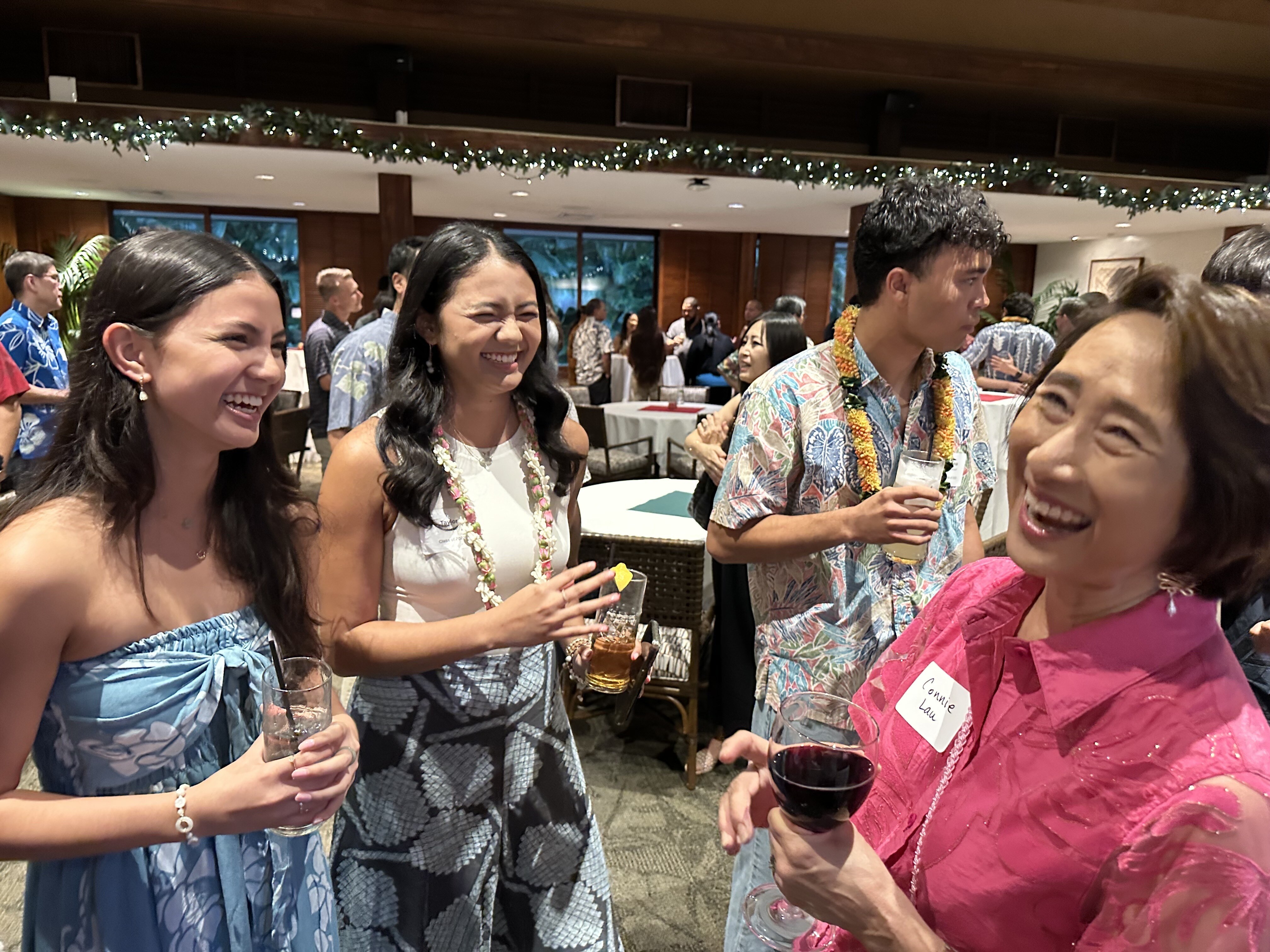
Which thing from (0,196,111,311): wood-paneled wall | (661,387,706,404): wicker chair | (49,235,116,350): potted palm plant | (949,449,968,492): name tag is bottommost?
(661,387,706,404): wicker chair

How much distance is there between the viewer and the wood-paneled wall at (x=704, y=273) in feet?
50.4

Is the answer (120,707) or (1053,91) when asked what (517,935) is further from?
(1053,91)

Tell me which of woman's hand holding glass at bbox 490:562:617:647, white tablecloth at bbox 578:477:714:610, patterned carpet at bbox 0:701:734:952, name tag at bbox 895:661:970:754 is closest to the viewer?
name tag at bbox 895:661:970:754

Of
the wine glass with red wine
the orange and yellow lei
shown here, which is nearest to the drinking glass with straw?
the wine glass with red wine

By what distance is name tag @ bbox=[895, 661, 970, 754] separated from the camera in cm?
94

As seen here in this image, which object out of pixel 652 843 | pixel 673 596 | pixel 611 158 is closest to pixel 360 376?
pixel 673 596

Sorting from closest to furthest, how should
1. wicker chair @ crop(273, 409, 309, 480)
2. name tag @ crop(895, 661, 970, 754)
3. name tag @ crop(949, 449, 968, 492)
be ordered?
name tag @ crop(895, 661, 970, 754)
name tag @ crop(949, 449, 968, 492)
wicker chair @ crop(273, 409, 309, 480)

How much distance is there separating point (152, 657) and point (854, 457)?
4.35ft

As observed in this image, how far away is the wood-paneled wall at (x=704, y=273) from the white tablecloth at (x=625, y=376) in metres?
5.57

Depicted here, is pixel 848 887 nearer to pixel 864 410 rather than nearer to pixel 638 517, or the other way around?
pixel 864 410

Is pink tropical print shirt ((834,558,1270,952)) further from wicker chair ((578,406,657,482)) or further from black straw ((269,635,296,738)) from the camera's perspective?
wicker chair ((578,406,657,482))

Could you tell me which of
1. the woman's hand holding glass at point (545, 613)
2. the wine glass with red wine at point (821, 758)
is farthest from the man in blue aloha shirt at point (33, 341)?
the wine glass with red wine at point (821, 758)

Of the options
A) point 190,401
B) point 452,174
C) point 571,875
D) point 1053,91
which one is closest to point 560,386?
point 190,401

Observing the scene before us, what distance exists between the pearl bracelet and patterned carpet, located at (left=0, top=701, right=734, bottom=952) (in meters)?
1.61
